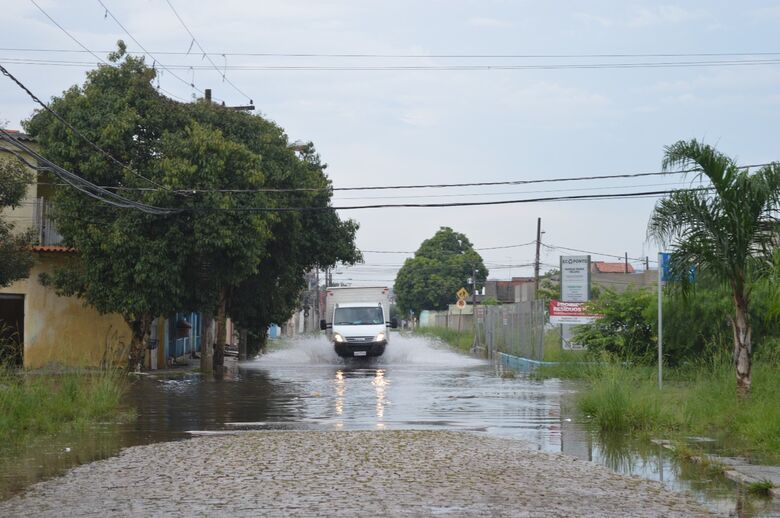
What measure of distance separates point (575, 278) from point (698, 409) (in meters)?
19.8

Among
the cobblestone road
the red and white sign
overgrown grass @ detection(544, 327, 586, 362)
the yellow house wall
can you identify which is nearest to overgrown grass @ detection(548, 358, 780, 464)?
the cobblestone road

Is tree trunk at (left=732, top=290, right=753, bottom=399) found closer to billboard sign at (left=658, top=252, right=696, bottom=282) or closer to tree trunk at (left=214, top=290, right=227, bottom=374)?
billboard sign at (left=658, top=252, right=696, bottom=282)

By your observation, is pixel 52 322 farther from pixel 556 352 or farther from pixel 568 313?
pixel 568 313

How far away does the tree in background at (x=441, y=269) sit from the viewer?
348ft

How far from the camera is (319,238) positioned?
36406 mm

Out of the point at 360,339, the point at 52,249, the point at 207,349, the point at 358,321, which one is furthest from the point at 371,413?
the point at 358,321

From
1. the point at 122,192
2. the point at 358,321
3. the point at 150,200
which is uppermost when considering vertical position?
the point at 122,192

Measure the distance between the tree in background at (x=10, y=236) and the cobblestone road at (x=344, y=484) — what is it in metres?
8.25

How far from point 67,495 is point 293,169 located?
23.6 metres

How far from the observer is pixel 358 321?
139ft

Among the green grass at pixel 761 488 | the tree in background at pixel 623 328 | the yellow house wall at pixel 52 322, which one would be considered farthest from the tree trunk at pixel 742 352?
the yellow house wall at pixel 52 322

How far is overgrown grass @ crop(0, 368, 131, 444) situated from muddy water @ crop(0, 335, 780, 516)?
57cm

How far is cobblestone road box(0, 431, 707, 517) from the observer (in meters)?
9.05

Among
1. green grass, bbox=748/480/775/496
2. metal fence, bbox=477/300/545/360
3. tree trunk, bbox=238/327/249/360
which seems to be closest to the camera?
green grass, bbox=748/480/775/496
